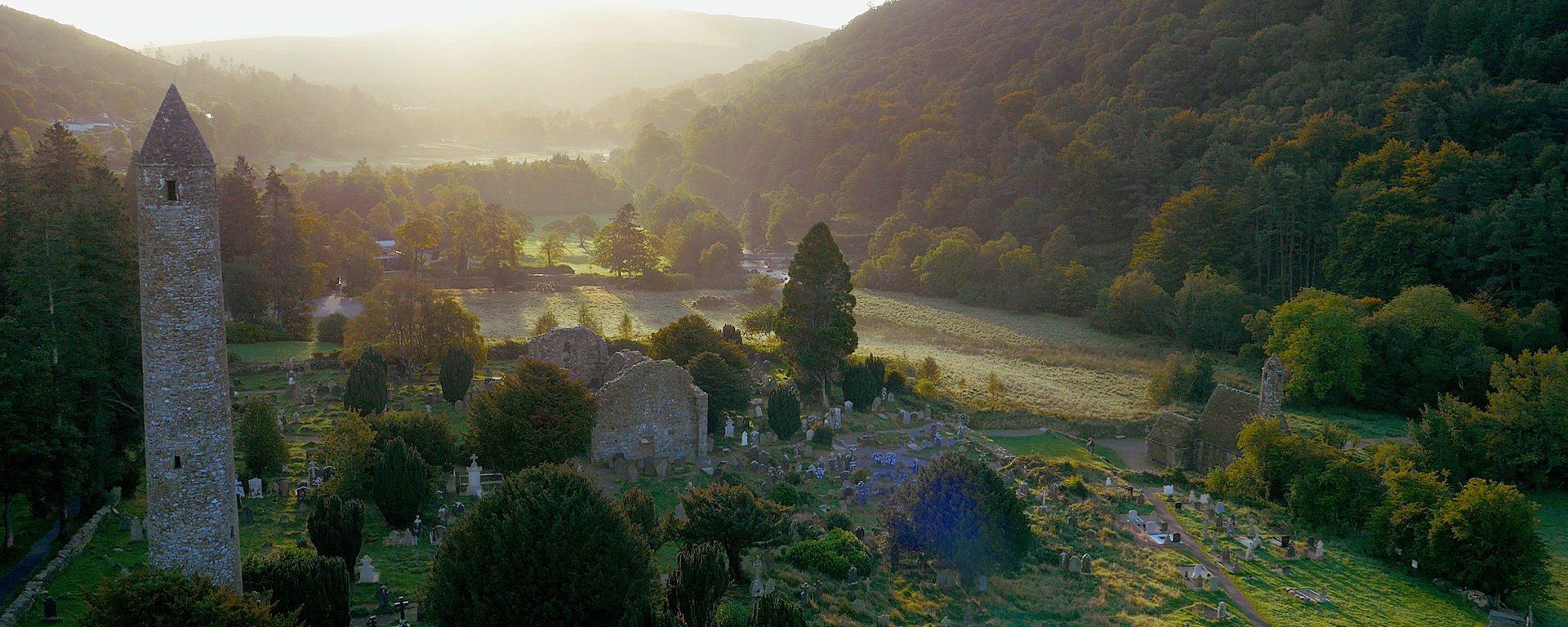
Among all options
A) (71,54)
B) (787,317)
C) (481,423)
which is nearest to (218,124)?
(71,54)

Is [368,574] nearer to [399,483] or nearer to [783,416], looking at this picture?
[399,483]

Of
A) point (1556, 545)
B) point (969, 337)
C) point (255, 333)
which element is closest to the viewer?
point (1556, 545)

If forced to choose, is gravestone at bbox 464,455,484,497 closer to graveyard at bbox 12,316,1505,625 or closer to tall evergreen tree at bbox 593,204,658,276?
graveyard at bbox 12,316,1505,625

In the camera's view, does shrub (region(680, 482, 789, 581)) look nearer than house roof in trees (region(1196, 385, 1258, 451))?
Yes

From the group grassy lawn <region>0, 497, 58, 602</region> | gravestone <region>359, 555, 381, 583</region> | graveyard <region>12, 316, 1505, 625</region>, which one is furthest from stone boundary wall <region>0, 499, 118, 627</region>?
gravestone <region>359, 555, 381, 583</region>

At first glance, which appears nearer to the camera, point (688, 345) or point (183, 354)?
point (183, 354)

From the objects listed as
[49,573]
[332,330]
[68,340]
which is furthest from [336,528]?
[332,330]

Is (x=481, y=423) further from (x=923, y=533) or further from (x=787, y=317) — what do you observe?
(x=787, y=317)

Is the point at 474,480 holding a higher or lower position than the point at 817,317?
lower
